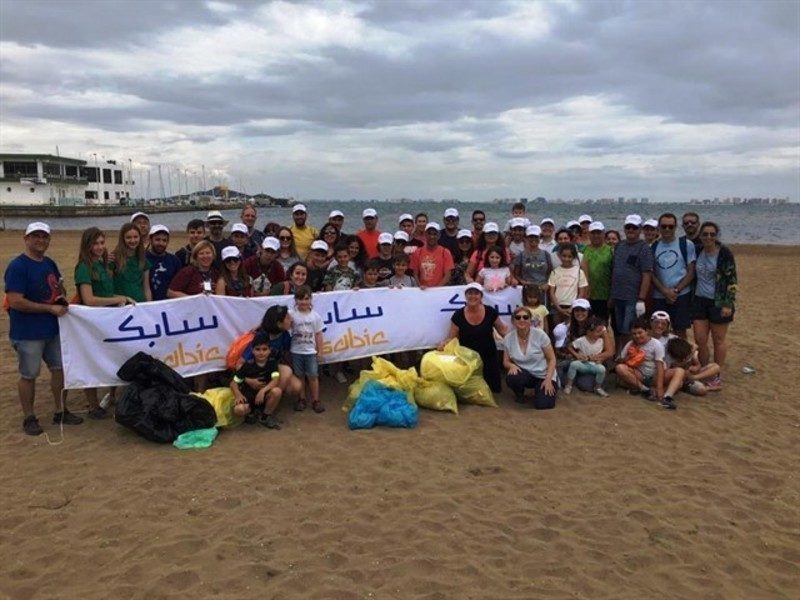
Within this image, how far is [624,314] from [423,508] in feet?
13.8

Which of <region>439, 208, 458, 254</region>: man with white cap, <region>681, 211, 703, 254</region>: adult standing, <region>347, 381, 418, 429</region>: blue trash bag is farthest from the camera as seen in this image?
<region>439, 208, 458, 254</region>: man with white cap

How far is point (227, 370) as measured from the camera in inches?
265

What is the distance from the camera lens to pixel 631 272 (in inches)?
289

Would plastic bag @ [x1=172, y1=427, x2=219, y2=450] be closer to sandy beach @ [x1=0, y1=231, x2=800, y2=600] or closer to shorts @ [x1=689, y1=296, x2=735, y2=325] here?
sandy beach @ [x1=0, y1=231, x2=800, y2=600]

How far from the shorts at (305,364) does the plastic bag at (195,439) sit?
1173mm

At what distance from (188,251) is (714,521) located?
19.6ft

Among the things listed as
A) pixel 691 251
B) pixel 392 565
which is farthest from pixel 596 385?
Answer: pixel 392 565

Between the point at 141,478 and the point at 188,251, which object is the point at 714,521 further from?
the point at 188,251

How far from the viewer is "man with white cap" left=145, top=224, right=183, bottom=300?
21.6ft

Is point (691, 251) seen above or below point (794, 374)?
above

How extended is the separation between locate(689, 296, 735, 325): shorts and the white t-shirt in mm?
4625

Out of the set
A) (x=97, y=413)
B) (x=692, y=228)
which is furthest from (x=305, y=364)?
(x=692, y=228)

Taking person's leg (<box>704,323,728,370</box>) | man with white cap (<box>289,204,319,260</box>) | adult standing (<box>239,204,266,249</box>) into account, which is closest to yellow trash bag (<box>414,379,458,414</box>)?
man with white cap (<box>289,204,319,260</box>)

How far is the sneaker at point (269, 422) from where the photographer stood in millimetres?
6047
